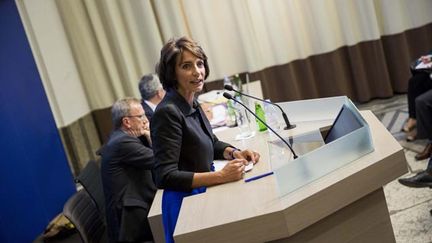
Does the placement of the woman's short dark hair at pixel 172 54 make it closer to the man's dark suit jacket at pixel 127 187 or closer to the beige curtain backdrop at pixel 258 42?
the man's dark suit jacket at pixel 127 187

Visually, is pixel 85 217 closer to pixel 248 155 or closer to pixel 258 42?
pixel 248 155

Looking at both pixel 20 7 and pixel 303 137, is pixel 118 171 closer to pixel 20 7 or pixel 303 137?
pixel 303 137

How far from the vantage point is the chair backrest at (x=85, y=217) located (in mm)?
2285

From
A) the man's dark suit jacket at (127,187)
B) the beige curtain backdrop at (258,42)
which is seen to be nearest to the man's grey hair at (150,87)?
the man's dark suit jacket at (127,187)

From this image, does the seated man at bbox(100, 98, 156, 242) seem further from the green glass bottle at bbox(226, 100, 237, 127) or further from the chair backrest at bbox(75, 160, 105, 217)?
the green glass bottle at bbox(226, 100, 237, 127)

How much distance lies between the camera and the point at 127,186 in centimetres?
255

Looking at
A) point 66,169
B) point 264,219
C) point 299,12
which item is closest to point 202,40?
point 299,12

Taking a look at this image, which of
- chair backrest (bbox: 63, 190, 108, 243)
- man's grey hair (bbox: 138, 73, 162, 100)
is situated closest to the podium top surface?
chair backrest (bbox: 63, 190, 108, 243)

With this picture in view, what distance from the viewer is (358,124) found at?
1750mm

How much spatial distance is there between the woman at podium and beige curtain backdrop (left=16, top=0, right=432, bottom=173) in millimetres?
2947

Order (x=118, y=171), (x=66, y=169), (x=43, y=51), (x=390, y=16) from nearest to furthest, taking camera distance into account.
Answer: (x=118, y=171), (x=66, y=169), (x=43, y=51), (x=390, y=16)

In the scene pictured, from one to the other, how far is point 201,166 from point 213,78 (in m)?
3.20

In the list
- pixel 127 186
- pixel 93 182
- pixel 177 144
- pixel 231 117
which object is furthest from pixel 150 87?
pixel 177 144

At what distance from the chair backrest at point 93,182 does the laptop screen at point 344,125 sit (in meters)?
1.31
